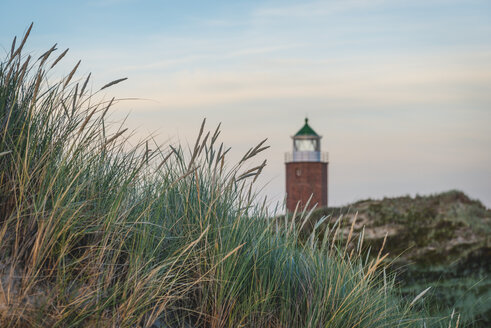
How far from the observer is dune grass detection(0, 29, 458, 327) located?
5.85 ft

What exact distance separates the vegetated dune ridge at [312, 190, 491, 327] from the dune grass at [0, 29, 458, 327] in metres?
6.23

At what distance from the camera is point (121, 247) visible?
83.8 inches

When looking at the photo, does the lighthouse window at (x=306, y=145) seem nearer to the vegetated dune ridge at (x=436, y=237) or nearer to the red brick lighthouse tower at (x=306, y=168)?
the red brick lighthouse tower at (x=306, y=168)

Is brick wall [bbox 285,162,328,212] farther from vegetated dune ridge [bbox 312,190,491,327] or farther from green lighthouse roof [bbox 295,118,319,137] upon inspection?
vegetated dune ridge [bbox 312,190,491,327]

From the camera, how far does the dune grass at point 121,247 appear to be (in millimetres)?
1782

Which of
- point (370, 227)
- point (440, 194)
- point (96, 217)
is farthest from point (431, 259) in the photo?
point (96, 217)

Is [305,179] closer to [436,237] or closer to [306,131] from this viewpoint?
[306,131]

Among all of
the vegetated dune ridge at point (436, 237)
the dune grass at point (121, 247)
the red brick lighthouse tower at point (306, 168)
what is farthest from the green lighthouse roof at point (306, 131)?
the dune grass at point (121, 247)

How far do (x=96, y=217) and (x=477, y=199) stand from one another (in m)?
13.1

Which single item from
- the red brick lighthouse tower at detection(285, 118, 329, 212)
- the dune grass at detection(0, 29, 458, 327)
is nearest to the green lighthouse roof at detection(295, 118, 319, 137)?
the red brick lighthouse tower at detection(285, 118, 329, 212)

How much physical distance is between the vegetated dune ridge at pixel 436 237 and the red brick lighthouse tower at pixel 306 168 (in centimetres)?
1602

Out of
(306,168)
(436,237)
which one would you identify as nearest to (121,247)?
(436,237)

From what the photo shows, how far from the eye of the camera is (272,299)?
2314 mm

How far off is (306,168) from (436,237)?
1895 cm
